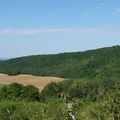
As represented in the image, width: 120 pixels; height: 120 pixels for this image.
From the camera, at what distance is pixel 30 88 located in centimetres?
12056

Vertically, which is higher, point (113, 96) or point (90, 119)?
point (113, 96)

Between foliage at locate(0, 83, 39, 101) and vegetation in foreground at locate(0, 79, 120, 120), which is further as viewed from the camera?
foliage at locate(0, 83, 39, 101)

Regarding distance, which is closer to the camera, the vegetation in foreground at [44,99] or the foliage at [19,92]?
the vegetation in foreground at [44,99]

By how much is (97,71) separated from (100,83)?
54904 mm

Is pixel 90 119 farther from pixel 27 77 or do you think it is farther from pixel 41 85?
pixel 27 77

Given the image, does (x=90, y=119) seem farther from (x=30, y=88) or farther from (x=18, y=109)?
(x=30, y=88)

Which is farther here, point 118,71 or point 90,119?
point 118,71

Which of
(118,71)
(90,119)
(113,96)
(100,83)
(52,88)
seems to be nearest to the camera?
(113,96)

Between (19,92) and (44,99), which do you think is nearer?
(19,92)

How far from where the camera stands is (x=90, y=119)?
140 ft

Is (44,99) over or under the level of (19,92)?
under

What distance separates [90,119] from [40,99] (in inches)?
3055

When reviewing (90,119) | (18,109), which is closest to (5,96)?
(18,109)

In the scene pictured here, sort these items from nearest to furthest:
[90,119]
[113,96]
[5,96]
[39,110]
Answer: [113,96]
[90,119]
[39,110]
[5,96]
